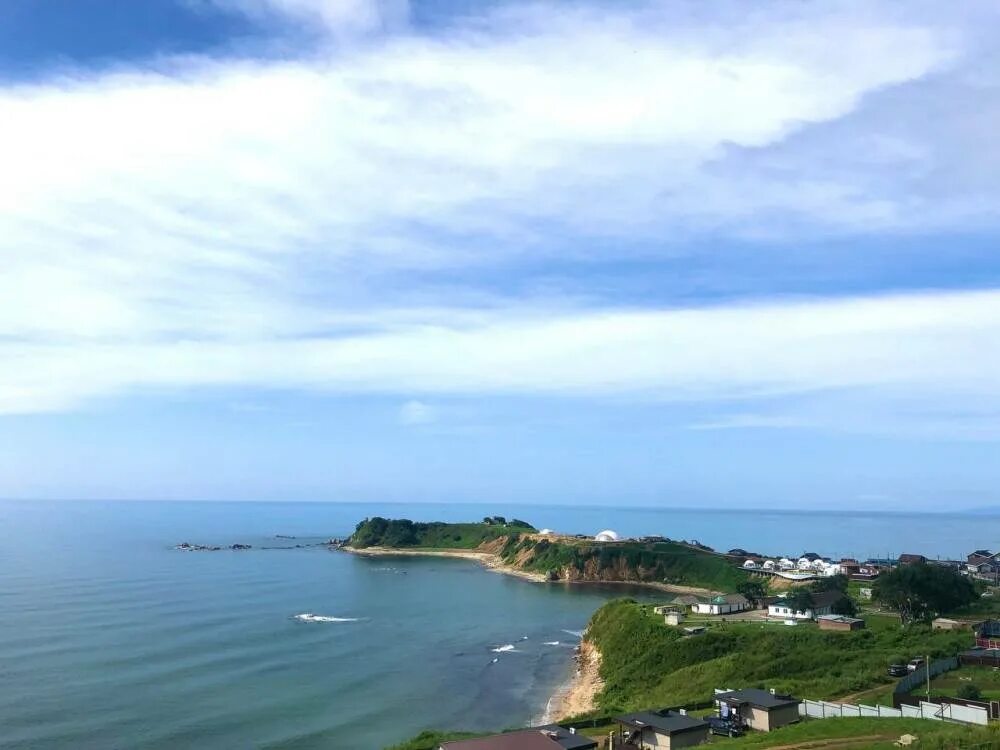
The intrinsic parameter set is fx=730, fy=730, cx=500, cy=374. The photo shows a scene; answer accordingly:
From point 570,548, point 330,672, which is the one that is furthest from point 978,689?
point 570,548

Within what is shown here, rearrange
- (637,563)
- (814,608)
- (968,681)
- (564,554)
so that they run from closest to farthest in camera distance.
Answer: (968,681)
(814,608)
(637,563)
(564,554)

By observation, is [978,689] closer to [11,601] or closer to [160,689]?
[160,689]

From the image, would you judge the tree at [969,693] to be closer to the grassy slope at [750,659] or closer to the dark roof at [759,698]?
the grassy slope at [750,659]

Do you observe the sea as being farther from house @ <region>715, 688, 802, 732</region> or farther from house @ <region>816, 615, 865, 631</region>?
house @ <region>816, 615, 865, 631</region>

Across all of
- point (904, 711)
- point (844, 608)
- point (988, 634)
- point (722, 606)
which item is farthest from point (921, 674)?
point (722, 606)

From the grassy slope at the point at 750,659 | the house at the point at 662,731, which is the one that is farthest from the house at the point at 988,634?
the house at the point at 662,731

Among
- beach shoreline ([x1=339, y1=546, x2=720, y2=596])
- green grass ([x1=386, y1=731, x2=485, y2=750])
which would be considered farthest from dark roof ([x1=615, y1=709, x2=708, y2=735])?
beach shoreline ([x1=339, y1=546, x2=720, y2=596])

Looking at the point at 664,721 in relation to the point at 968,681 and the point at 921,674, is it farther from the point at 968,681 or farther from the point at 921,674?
the point at 968,681
